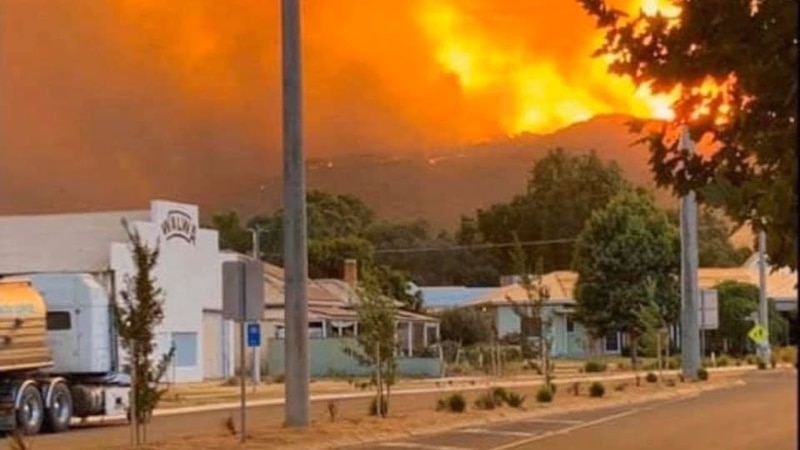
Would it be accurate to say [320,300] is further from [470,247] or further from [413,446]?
[470,247]

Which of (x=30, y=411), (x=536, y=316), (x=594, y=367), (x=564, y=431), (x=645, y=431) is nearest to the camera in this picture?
(x=645, y=431)

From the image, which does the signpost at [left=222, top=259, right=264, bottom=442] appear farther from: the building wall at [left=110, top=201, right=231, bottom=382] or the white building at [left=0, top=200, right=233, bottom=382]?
the building wall at [left=110, top=201, right=231, bottom=382]

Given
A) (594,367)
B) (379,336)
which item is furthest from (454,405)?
(594,367)

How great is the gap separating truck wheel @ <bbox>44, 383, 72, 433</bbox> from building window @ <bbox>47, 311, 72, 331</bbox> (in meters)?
1.40

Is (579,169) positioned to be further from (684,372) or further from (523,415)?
(523,415)

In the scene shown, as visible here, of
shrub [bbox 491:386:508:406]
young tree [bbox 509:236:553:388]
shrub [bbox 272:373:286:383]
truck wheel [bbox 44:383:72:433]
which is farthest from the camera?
shrub [bbox 272:373:286:383]

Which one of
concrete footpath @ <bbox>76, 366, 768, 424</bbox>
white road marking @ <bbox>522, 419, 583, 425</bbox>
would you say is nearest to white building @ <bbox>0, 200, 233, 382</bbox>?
concrete footpath @ <bbox>76, 366, 768, 424</bbox>

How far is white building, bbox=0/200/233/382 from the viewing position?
58.2 metres

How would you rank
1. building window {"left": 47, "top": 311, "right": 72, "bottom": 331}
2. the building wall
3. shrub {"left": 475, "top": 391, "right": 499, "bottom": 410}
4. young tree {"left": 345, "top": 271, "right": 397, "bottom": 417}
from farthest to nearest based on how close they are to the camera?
the building wall
shrub {"left": 475, "top": 391, "right": 499, "bottom": 410}
building window {"left": 47, "top": 311, "right": 72, "bottom": 331}
young tree {"left": 345, "top": 271, "right": 397, "bottom": 417}

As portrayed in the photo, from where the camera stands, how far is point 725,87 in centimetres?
1307

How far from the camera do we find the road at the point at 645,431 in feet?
89.1

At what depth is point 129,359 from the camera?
27.1 meters

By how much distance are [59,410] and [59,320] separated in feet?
7.43

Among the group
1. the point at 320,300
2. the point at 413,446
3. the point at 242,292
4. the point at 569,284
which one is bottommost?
the point at 413,446
